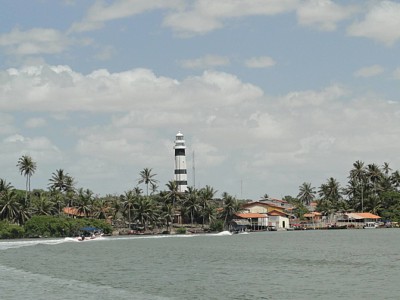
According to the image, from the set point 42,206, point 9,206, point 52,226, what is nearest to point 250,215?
point 42,206

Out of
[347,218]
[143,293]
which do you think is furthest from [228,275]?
[347,218]

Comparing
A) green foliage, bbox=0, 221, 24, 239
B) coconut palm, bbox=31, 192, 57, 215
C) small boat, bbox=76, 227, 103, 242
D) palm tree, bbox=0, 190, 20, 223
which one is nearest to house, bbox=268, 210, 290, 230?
small boat, bbox=76, 227, 103, 242

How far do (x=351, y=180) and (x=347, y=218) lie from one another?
11.3 meters

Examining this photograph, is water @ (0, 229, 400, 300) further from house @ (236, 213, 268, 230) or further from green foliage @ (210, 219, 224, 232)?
house @ (236, 213, 268, 230)

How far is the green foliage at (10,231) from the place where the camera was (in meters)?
138

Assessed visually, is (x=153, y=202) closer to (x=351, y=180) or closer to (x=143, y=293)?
(x=351, y=180)

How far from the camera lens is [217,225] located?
178 metres

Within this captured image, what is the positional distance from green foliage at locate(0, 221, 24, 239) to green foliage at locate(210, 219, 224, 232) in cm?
5337

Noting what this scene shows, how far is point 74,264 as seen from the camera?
72.5m

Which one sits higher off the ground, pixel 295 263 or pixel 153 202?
pixel 153 202

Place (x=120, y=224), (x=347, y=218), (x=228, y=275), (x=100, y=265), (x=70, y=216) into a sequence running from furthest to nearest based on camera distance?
(x=347, y=218) < (x=120, y=224) < (x=70, y=216) < (x=100, y=265) < (x=228, y=275)

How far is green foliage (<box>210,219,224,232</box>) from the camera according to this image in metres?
177

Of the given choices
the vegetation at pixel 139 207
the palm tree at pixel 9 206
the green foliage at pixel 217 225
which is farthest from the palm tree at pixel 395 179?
the palm tree at pixel 9 206

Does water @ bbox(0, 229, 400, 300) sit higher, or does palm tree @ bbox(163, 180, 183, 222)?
palm tree @ bbox(163, 180, 183, 222)
